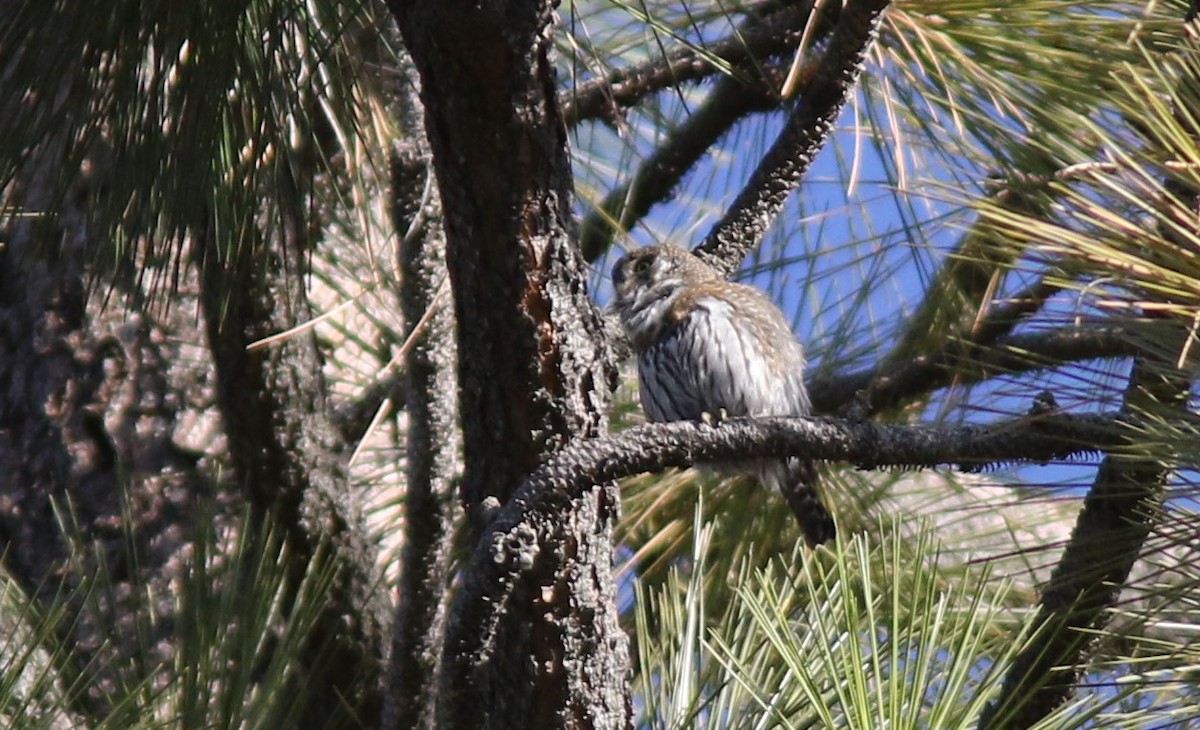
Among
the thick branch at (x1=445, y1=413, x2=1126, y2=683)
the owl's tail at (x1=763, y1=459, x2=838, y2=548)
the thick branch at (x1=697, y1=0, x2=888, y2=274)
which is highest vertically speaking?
the thick branch at (x1=697, y1=0, x2=888, y2=274)

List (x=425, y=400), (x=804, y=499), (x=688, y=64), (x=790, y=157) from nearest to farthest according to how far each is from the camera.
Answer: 1. (x=790, y=157)
2. (x=425, y=400)
3. (x=688, y=64)
4. (x=804, y=499)

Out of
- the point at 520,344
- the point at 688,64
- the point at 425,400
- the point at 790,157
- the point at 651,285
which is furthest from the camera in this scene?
the point at 651,285

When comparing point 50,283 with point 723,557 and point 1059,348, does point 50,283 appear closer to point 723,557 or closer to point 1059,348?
point 723,557

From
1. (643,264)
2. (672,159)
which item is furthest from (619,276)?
(672,159)

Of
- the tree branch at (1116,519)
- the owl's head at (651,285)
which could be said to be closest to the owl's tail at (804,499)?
the owl's head at (651,285)

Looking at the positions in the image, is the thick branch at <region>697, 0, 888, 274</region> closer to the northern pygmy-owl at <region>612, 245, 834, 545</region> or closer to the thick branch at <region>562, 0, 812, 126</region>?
the thick branch at <region>562, 0, 812, 126</region>

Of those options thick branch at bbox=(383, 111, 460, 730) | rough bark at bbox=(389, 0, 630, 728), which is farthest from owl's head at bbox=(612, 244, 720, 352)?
rough bark at bbox=(389, 0, 630, 728)

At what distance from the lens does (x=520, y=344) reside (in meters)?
1.59

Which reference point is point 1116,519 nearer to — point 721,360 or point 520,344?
point 520,344

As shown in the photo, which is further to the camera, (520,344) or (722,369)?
(722,369)

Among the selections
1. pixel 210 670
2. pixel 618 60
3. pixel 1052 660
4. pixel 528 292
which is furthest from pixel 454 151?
pixel 618 60

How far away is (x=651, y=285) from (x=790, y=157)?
3.55 ft

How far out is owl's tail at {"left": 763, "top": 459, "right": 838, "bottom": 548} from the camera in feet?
9.96

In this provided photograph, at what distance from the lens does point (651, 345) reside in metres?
3.23
